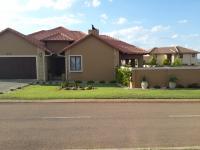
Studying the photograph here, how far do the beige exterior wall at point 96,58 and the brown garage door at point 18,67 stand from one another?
3509 mm

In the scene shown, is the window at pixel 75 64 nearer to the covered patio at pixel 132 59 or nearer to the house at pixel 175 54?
the covered patio at pixel 132 59

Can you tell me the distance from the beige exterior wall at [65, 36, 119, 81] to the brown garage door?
351 cm

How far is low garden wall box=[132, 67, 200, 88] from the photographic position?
27.0 metres

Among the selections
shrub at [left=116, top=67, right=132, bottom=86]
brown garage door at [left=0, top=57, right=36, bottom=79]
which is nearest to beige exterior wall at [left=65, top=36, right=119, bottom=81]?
shrub at [left=116, top=67, right=132, bottom=86]

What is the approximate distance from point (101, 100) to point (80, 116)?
5.82 m

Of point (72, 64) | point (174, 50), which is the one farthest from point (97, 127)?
point (174, 50)

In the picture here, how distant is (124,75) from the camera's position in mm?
29203

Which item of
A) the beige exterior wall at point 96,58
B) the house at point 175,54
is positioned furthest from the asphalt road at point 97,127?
the house at point 175,54

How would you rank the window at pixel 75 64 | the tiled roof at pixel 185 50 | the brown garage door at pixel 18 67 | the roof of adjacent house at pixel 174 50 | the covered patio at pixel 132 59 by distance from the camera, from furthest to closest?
the tiled roof at pixel 185 50
the roof of adjacent house at pixel 174 50
the covered patio at pixel 132 59
the brown garage door at pixel 18 67
the window at pixel 75 64

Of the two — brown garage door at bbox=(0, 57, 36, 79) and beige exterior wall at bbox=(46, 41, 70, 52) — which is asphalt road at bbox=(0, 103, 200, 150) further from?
beige exterior wall at bbox=(46, 41, 70, 52)

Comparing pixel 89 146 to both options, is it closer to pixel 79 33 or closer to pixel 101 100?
pixel 101 100

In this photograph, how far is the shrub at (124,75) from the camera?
91.4ft

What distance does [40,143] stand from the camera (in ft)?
29.6

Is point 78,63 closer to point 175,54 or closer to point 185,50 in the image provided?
point 175,54
